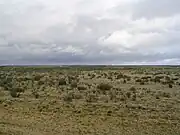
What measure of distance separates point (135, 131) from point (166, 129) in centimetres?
142

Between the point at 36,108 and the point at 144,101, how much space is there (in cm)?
796

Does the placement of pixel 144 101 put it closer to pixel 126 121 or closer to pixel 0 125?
pixel 126 121

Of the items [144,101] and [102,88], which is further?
[102,88]

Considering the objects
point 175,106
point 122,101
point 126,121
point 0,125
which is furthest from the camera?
point 122,101

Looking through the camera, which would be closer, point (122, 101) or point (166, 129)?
point (166, 129)

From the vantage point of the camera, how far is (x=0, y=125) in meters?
15.0

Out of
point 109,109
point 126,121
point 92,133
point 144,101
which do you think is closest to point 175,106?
point 144,101

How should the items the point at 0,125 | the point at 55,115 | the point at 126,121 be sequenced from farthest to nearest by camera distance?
the point at 55,115 → the point at 126,121 → the point at 0,125

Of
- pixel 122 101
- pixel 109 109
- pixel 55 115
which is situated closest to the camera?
pixel 55 115

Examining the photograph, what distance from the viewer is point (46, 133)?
44.5 feet

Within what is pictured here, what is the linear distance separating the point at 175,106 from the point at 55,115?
8.10 meters

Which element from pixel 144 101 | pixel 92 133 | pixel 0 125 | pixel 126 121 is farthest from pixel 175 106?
pixel 0 125

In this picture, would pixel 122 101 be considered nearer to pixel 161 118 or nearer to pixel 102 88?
pixel 161 118

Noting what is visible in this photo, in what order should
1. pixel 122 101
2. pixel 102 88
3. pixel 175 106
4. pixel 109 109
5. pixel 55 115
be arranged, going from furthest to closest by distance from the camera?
1. pixel 102 88
2. pixel 122 101
3. pixel 175 106
4. pixel 109 109
5. pixel 55 115
